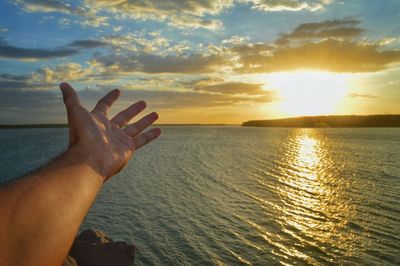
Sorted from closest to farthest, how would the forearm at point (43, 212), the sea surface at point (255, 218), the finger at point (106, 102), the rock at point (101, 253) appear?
the forearm at point (43, 212), the finger at point (106, 102), the rock at point (101, 253), the sea surface at point (255, 218)

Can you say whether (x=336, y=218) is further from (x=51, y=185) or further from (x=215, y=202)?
(x=51, y=185)

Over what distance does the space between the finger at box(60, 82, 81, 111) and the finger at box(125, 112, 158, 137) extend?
2.09 ft

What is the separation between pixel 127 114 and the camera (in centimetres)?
345

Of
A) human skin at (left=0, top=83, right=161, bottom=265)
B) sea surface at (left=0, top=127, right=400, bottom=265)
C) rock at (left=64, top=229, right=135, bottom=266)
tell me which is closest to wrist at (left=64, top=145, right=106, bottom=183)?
human skin at (left=0, top=83, right=161, bottom=265)

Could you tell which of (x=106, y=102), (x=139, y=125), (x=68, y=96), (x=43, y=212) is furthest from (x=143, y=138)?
(x=43, y=212)

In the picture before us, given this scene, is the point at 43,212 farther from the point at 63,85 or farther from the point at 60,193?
the point at 63,85

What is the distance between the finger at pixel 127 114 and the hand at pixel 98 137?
56 mm

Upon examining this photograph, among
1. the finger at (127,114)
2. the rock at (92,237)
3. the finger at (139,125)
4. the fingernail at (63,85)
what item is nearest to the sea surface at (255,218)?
the rock at (92,237)

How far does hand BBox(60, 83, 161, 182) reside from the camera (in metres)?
2.62

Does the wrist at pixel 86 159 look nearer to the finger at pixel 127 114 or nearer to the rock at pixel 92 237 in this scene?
the finger at pixel 127 114

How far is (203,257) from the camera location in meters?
15.8

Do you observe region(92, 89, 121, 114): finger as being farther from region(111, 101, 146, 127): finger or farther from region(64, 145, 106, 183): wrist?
region(64, 145, 106, 183): wrist

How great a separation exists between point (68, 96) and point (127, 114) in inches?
29.3

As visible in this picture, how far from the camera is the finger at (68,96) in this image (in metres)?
2.78
